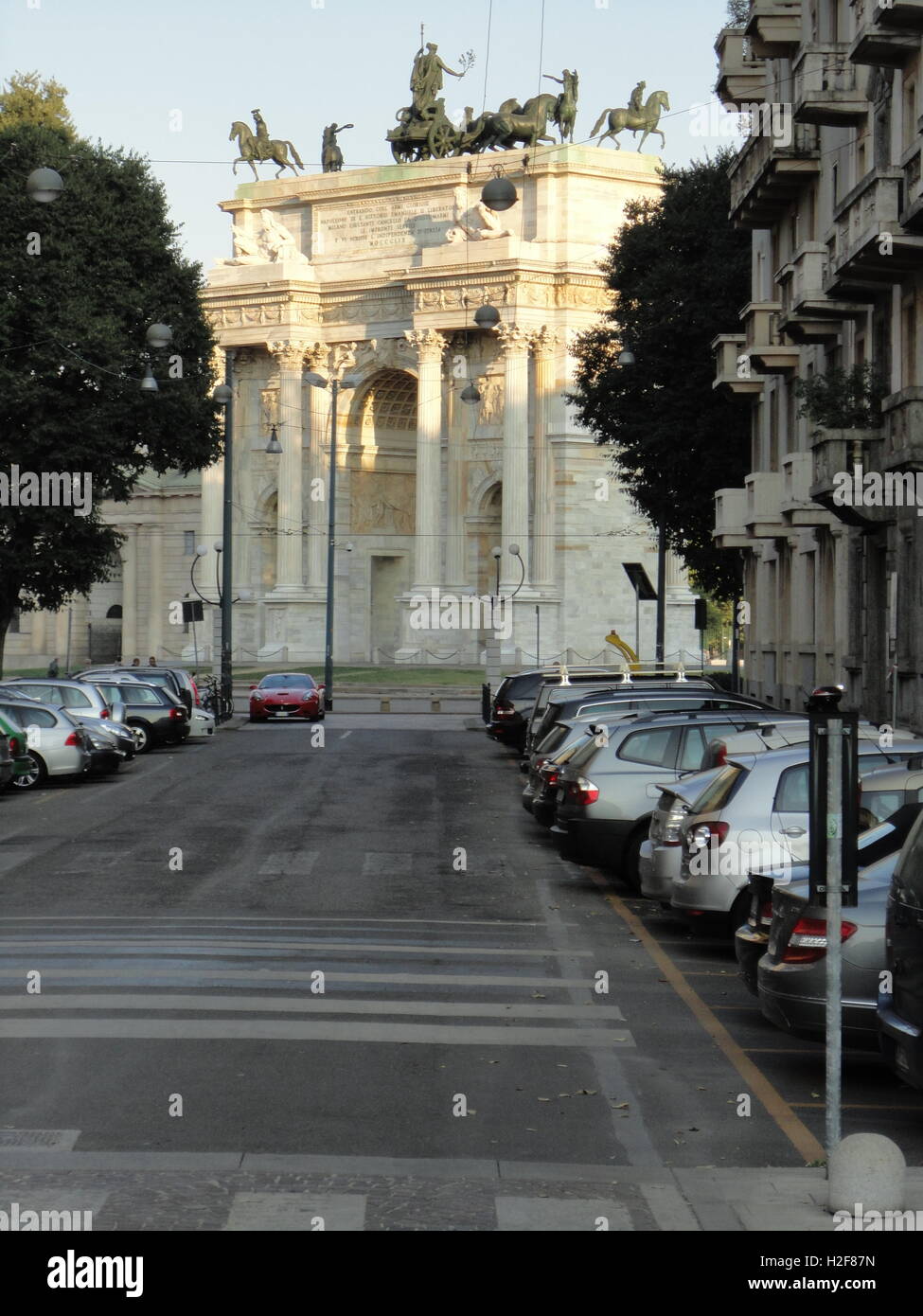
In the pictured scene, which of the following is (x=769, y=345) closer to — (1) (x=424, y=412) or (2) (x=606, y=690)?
(2) (x=606, y=690)

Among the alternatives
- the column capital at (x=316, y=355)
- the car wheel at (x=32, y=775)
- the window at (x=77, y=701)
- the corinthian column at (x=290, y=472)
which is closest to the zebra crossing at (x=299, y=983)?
the car wheel at (x=32, y=775)

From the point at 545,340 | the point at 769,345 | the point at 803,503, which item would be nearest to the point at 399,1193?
the point at 803,503

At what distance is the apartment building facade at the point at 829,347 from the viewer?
28.0 meters

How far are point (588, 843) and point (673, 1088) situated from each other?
894 centimetres

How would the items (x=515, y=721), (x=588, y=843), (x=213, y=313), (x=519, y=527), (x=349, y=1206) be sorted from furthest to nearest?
(x=213, y=313), (x=519, y=527), (x=515, y=721), (x=588, y=843), (x=349, y=1206)

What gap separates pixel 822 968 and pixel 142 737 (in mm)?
31721

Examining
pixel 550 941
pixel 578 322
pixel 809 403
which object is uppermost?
pixel 578 322

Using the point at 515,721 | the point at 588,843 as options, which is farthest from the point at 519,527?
the point at 588,843

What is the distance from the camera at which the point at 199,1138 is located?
9.24 metres

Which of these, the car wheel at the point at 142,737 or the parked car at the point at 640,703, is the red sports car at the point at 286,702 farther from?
the parked car at the point at 640,703

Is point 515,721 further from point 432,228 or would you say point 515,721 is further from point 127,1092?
point 432,228

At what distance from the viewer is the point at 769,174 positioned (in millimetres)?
37031

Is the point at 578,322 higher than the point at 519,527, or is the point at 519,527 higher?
the point at 578,322
